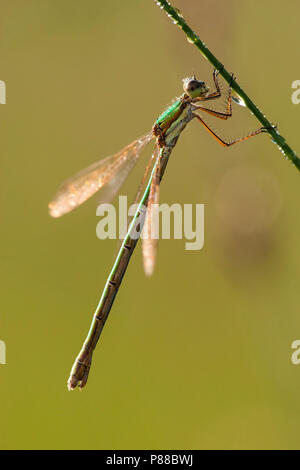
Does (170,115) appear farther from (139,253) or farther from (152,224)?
(139,253)

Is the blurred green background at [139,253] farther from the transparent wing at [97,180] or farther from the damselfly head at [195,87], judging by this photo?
the transparent wing at [97,180]

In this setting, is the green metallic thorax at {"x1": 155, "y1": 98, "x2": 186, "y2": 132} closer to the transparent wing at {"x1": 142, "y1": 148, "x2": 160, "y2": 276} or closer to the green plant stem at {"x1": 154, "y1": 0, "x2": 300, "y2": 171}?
the transparent wing at {"x1": 142, "y1": 148, "x2": 160, "y2": 276}

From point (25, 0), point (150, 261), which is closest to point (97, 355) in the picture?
point (150, 261)

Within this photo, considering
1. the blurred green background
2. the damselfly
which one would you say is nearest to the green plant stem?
the damselfly

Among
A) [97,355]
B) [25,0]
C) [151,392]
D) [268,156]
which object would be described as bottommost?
[151,392]

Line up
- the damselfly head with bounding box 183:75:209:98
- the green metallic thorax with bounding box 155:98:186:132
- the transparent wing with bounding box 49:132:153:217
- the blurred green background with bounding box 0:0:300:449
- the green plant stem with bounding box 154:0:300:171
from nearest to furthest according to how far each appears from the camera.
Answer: the green plant stem with bounding box 154:0:300:171 → the damselfly head with bounding box 183:75:209:98 → the green metallic thorax with bounding box 155:98:186:132 → the blurred green background with bounding box 0:0:300:449 → the transparent wing with bounding box 49:132:153:217

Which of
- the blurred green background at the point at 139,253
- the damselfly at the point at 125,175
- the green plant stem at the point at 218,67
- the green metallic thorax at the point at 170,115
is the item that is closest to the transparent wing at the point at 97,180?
the damselfly at the point at 125,175

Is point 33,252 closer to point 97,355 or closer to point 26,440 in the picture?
point 97,355
